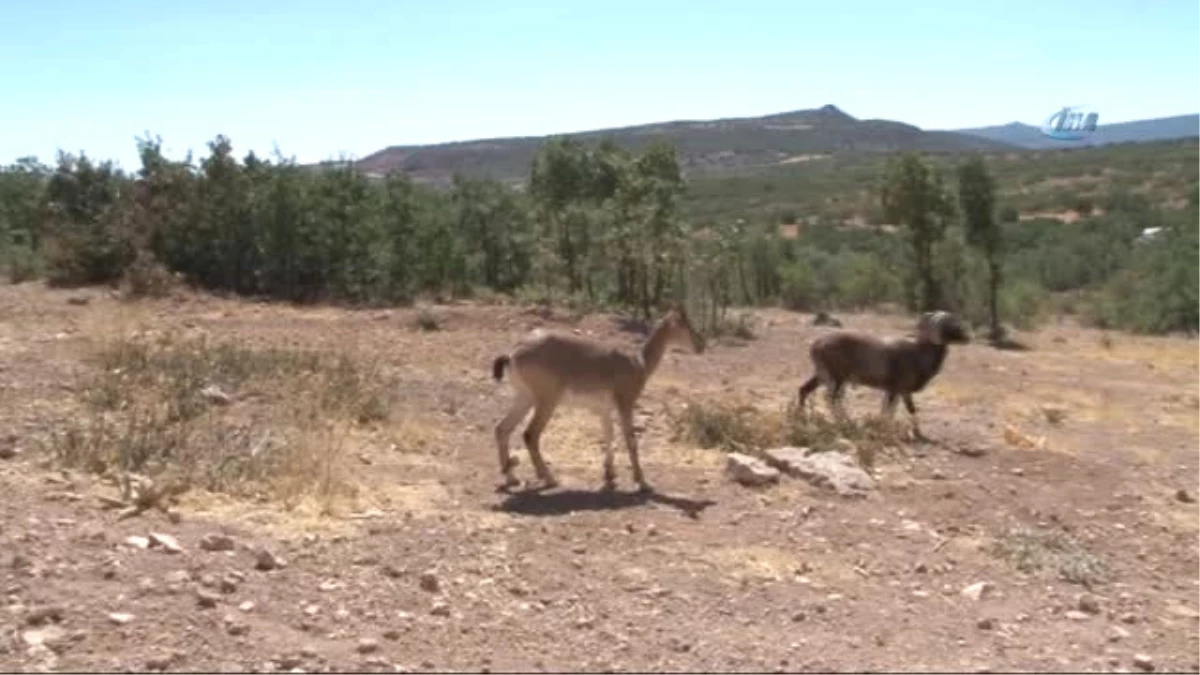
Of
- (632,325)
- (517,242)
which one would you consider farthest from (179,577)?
(517,242)

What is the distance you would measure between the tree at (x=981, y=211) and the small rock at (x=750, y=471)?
2368cm

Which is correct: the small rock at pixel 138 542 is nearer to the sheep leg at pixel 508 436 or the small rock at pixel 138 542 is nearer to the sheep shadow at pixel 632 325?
the sheep leg at pixel 508 436

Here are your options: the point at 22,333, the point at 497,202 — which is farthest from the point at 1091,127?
the point at 22,333

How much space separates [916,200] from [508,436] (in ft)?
78.1

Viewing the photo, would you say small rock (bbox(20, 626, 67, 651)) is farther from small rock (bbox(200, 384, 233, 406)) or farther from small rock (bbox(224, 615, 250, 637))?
small rock (bbox(200, 384, 233, 406))

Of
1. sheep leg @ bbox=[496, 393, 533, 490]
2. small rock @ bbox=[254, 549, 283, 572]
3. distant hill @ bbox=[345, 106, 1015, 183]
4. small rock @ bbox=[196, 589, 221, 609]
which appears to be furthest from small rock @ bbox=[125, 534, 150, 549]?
distant hill @ bbox=[345, 106, 1015, 183]

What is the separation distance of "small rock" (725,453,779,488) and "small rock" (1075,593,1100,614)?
3204mm

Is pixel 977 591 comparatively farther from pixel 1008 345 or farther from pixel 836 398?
pixel 1008 345

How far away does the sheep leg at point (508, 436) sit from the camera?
1188 centimetres

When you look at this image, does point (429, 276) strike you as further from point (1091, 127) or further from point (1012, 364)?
point (1091, 127)

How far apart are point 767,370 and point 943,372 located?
12.8 ft

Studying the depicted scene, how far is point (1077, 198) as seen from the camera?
268 feet

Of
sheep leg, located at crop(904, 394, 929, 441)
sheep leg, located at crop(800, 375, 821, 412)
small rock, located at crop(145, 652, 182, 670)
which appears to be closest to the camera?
small rock, located at crop(145, 652, 182, 670)

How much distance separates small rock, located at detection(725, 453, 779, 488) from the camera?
1203 centimetres
